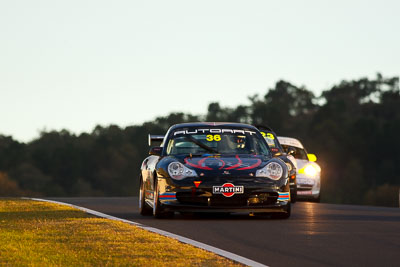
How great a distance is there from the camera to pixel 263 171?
1609 centimetres

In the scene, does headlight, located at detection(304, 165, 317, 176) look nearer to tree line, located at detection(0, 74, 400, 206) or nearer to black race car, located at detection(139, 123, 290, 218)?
black race car, located at detection(139, 123, 290, 218)

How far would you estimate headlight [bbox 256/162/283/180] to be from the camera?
16062 millimetres

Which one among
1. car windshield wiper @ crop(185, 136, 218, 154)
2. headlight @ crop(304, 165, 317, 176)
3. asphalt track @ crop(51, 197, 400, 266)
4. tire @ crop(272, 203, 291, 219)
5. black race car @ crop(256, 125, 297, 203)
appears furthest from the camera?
headlight @ crop(304, 165, 317, 176)

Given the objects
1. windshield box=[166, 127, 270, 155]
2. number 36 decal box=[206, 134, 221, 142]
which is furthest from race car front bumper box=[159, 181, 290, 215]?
number 36 decal box=[206, 134, 221, 142]

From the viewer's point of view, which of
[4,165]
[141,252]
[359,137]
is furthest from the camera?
[4,165]

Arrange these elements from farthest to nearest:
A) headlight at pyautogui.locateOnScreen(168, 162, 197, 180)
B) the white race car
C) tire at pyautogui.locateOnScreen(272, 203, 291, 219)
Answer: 1. the white race car
2. tire at pyautogui.locateOnScreen(272, 203, 291, 219)
3. headlight at pyautogui.locateOnScreen(168, 162, 197, 180)

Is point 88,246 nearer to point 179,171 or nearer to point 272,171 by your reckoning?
point 179,171

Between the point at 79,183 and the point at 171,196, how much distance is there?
112305 millimetres

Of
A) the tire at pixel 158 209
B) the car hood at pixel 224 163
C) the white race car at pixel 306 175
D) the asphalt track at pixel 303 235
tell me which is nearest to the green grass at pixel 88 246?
the asphalt track at pixel 303 235

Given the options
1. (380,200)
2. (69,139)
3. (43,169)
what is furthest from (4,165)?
(380,200)

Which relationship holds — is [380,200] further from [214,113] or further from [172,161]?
[172,161]

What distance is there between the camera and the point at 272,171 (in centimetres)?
1617

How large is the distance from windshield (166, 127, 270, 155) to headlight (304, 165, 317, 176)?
27.0ft

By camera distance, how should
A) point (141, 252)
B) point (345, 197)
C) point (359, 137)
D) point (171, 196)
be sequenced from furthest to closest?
point (359, 137), point (345, 197), point (171, 196), point (141, 252)
